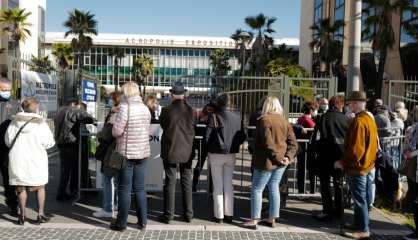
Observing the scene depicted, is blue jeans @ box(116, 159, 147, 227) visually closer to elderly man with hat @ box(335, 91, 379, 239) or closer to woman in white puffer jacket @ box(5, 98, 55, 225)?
woman in white puffer jacket @ box(5, 98, 55, 225)

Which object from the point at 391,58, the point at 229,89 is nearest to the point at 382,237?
the point at 229,89

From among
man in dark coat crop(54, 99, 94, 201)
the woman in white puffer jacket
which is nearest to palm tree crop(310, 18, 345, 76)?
man in dark coat crop(54, 99, 94, 201)

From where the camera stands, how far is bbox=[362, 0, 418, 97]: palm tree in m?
30.4

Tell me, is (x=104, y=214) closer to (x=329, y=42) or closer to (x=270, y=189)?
(x=270, y=189)

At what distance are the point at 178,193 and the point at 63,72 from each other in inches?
218

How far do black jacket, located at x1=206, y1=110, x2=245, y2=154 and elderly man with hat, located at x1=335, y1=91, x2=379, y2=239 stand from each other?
143cm

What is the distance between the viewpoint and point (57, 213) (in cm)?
692

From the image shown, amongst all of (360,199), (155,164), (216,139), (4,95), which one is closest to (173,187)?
(216,139)

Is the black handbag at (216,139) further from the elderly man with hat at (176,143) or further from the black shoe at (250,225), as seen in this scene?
the black shoe at (250,225)

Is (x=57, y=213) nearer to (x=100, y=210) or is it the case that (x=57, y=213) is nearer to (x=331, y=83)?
(x=100, y=210)

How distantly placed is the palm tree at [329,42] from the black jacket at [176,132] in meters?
39.3

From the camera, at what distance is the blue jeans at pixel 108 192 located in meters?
6.57

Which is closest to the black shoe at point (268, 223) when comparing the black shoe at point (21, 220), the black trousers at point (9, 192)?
the black shoe at point (21, 220)

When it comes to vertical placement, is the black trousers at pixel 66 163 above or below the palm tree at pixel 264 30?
below
